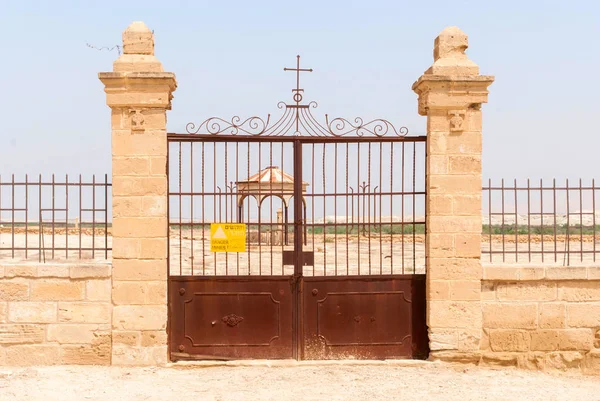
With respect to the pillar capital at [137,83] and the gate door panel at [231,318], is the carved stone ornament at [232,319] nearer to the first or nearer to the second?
the gate door panel at [231,318]

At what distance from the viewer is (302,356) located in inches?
274

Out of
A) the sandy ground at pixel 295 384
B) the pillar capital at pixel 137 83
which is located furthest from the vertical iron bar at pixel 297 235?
the pillar capital at pixel 137 83

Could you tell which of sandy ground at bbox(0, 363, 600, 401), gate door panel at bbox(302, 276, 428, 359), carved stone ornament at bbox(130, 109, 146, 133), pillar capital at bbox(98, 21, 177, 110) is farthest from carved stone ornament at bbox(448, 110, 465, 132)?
carved stone ornament at bbox(130, 109, 146, 133)

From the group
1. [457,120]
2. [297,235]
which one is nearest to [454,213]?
[457,120]

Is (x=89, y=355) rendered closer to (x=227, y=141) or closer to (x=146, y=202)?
(x=146, y=202)

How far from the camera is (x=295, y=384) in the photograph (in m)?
6.27

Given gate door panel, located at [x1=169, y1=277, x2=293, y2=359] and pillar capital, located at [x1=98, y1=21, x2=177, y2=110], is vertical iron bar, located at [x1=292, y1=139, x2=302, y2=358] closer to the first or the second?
gate door panel, located at [x1=169, y1=277, x2=293, y2=359]

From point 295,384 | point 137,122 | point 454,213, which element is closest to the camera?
point 295,384

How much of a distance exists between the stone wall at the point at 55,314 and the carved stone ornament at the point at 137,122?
152 centimetres

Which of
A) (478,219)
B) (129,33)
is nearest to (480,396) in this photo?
(478,219)

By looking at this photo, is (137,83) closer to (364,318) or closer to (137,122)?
(137,122)

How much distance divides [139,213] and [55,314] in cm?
144

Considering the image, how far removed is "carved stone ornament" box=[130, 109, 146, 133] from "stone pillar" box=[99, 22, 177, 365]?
1cm

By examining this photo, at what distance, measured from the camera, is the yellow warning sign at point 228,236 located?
22.9ft
